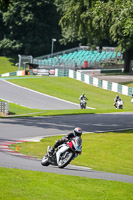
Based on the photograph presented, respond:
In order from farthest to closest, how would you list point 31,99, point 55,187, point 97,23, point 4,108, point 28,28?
point 28,28 → point 97,23 → point 31,99 → point 4,108 → point 55,187

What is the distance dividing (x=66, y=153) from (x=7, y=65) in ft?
240

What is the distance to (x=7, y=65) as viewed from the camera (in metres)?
86.9

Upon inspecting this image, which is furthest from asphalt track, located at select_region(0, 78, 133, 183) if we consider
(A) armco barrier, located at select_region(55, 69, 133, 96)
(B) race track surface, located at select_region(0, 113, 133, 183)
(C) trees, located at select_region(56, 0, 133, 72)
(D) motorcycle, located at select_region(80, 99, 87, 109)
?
(C) trees, located at select_region(56, 0, 133, 72)

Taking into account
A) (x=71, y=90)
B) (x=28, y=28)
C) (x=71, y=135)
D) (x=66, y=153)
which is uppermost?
(x=28, y=28)

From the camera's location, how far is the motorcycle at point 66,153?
48.9 ft

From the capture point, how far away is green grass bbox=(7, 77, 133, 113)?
4822 cm

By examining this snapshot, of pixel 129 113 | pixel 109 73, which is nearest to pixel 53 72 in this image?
pixel 109 73

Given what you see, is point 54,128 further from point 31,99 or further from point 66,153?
point 31,99

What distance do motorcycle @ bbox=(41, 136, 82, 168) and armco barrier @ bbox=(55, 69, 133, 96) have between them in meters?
37.8

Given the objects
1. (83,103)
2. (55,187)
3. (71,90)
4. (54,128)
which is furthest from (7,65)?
(55,187)

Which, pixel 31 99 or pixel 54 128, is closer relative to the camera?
pixel 54 128

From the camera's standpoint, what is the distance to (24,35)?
90062 mm

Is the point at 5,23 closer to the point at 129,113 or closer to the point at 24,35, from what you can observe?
the point at 24,35

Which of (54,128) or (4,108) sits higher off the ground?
(4,108)
